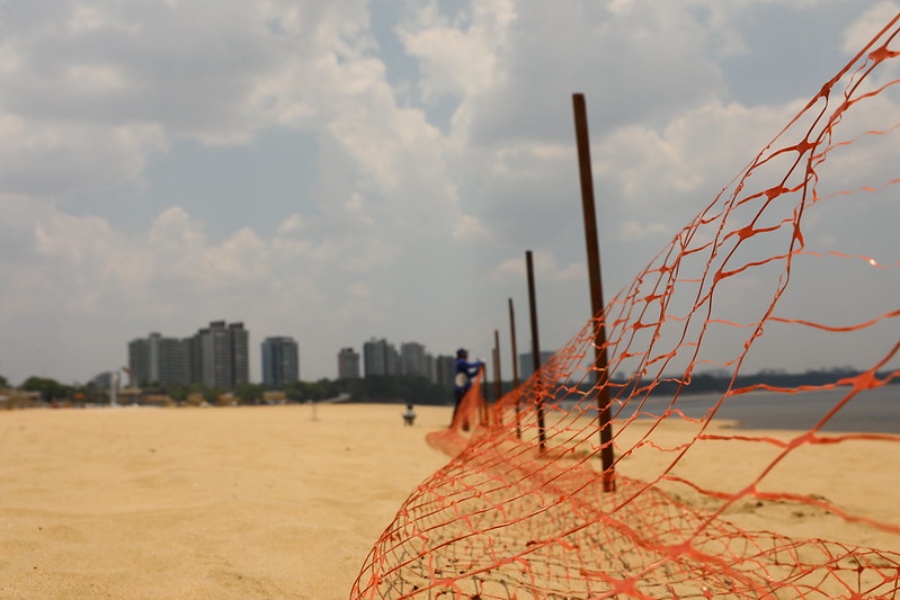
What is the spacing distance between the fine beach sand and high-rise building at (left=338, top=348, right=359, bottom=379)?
352ft

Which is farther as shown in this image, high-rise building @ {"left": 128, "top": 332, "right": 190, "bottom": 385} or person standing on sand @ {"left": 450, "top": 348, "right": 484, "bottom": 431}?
high-rise building @ {"left": 128, "top": 332, "right": 190, "bottom": 385}

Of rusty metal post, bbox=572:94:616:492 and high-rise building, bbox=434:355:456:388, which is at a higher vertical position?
rusty metal post, bbox=572:94:616:492

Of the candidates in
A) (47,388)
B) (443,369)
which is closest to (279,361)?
(443,369)

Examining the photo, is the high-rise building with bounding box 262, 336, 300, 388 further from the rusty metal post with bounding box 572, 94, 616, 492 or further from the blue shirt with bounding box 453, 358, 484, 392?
the rusty metal post with bounding box 572, 94, 616, 492

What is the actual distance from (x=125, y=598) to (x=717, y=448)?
10.0m

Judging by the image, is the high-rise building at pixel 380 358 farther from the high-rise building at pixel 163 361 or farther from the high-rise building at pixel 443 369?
the high-rise building at pixel 163 361

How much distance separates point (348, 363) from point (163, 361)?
30592mm

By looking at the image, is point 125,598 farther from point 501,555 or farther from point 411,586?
point 501,555

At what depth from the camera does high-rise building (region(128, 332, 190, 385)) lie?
10338 centimetres

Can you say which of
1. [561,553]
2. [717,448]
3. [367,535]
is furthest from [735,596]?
[717,448]

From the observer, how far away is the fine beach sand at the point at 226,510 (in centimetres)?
310

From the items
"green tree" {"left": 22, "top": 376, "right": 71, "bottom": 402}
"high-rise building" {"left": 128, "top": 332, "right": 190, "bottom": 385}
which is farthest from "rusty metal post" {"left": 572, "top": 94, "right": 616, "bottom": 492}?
"high-rise building" {"left": 128, "top": 332, "right": 190, "bottom": 385}

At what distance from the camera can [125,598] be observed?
2.86m

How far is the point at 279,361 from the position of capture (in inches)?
4685
